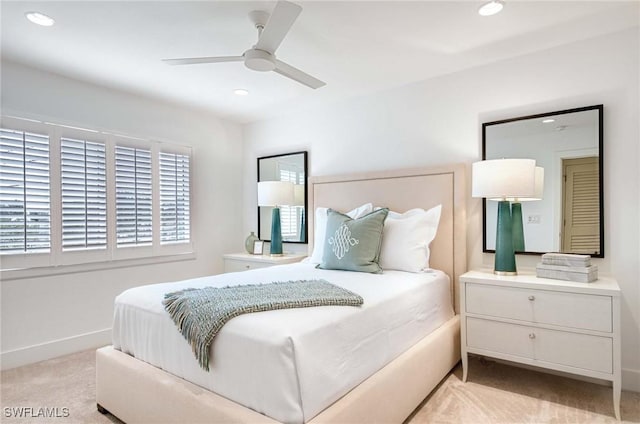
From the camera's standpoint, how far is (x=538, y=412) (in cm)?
211

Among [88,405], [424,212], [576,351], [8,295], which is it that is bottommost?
[88,405]

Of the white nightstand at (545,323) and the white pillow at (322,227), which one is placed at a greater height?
the white pillow at (322,227)

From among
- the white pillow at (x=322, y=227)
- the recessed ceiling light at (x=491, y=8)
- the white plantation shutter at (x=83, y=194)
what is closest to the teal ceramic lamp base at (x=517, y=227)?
the white pillow at (x=322, y=227)

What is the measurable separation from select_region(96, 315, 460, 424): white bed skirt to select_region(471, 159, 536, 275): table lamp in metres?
0.73

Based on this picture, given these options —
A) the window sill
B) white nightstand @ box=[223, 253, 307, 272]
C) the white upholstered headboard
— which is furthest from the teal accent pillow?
the window sill

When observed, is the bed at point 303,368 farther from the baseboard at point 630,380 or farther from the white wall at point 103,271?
the white wall at point 103,271

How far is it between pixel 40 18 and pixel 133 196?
171 cm

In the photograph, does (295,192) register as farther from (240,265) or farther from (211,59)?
(211,59)

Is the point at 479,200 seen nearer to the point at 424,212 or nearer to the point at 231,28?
the point at 424,212

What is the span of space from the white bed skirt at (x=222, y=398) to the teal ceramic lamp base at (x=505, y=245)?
0.66 meters

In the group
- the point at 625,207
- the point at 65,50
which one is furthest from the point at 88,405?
the point at 625,207

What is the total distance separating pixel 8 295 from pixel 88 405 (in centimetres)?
126

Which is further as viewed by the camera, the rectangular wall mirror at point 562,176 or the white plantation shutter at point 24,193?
the white plantation shutter at point 24,193

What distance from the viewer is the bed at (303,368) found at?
139 centimetres
